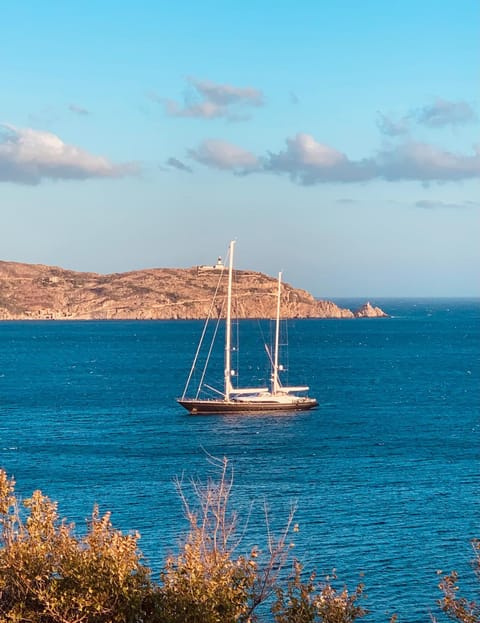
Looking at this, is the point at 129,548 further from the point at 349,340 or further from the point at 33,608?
the point at 349,340

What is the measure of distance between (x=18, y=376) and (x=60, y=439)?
5331 cm

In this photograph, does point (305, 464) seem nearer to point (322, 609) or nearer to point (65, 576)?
point (322, 609)

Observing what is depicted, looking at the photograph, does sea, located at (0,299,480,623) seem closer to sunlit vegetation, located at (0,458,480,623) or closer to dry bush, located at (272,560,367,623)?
sunlit vegetation, located at (0,458,480,623)

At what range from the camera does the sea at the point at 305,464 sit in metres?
37.8

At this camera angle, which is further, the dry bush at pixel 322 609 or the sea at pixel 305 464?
the sea at pixel 305 464

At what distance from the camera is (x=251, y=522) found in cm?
4219

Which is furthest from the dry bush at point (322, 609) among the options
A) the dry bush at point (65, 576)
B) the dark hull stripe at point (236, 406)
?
the dark hull stripe at point (236, 406)

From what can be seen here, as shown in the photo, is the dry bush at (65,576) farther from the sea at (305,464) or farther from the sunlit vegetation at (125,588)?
the sea at (305,464)

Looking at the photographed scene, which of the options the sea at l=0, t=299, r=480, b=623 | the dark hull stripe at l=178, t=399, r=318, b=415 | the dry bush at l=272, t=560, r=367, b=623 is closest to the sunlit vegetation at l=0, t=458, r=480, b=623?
the dry bush at l=272, t=560, r=367, b=623

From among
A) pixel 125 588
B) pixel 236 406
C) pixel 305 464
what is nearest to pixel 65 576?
pixel 125 588

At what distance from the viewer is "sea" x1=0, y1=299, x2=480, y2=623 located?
37781mm

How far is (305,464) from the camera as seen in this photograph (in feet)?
186

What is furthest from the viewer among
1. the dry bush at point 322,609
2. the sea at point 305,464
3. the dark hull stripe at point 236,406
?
the dark hull stripe at point 236,406

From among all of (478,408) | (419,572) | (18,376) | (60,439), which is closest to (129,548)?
(419,572)
